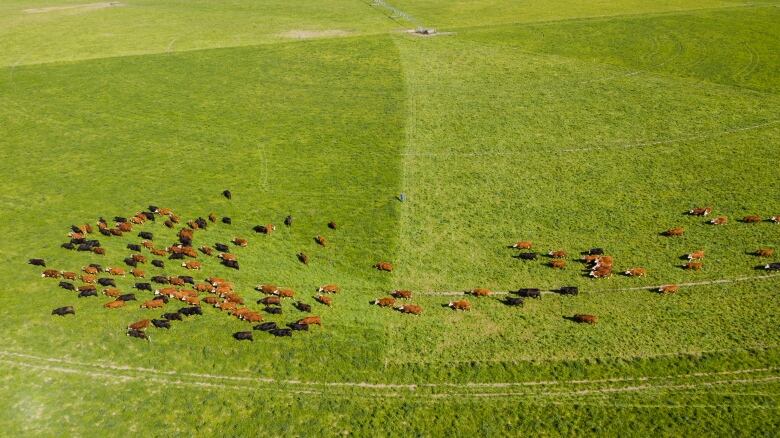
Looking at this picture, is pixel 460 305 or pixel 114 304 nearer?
pixel 114 304

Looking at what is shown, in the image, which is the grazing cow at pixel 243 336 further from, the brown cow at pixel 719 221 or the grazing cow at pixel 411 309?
the brown cow at pixel 719 221

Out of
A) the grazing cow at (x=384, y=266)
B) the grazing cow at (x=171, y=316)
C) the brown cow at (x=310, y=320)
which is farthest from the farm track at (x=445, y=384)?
the grazing cow at (x=384, y=266)

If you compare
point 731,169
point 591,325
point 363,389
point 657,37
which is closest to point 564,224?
point 591,325

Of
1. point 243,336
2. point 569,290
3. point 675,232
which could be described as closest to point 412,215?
point 569,290

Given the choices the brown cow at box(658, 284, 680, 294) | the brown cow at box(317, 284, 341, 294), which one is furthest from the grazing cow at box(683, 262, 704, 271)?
the brown cow at box(317, 284, 341, 294)

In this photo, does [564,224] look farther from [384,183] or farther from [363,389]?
[363,389]

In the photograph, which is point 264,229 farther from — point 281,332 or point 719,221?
point 719,221
